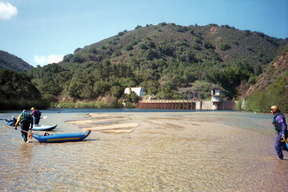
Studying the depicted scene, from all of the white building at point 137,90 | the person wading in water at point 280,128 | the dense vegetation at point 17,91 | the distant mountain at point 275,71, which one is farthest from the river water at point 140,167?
the white building at point 137,90

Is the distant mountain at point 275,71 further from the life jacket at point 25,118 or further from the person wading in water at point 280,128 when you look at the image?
the life jacket at point 25,118

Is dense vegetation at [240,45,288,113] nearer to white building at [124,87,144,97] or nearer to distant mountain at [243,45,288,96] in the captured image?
distant mountain at [243,45,288,96]

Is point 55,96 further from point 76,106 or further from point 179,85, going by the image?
point 179,85

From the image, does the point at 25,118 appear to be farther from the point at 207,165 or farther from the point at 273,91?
the point at 273,91

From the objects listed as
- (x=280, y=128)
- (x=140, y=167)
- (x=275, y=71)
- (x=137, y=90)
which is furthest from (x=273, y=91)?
(x=137, y=90)

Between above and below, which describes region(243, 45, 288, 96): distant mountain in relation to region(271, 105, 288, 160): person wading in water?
above

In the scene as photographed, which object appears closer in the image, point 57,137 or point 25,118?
point 25,118

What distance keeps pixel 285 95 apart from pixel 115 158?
54956mm

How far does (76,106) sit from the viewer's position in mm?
119062

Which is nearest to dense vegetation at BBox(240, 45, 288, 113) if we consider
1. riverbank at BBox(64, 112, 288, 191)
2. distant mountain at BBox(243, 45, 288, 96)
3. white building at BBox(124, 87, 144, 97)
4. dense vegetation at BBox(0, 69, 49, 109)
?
distant mountain at BBox(243, 45, 288, 96)

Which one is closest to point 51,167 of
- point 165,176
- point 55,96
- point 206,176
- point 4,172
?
point 4,172

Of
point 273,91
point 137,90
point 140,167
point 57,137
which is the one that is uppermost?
point 137,90

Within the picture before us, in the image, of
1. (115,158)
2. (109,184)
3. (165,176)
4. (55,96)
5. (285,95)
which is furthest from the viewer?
(55,96)

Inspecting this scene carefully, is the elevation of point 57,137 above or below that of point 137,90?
below
